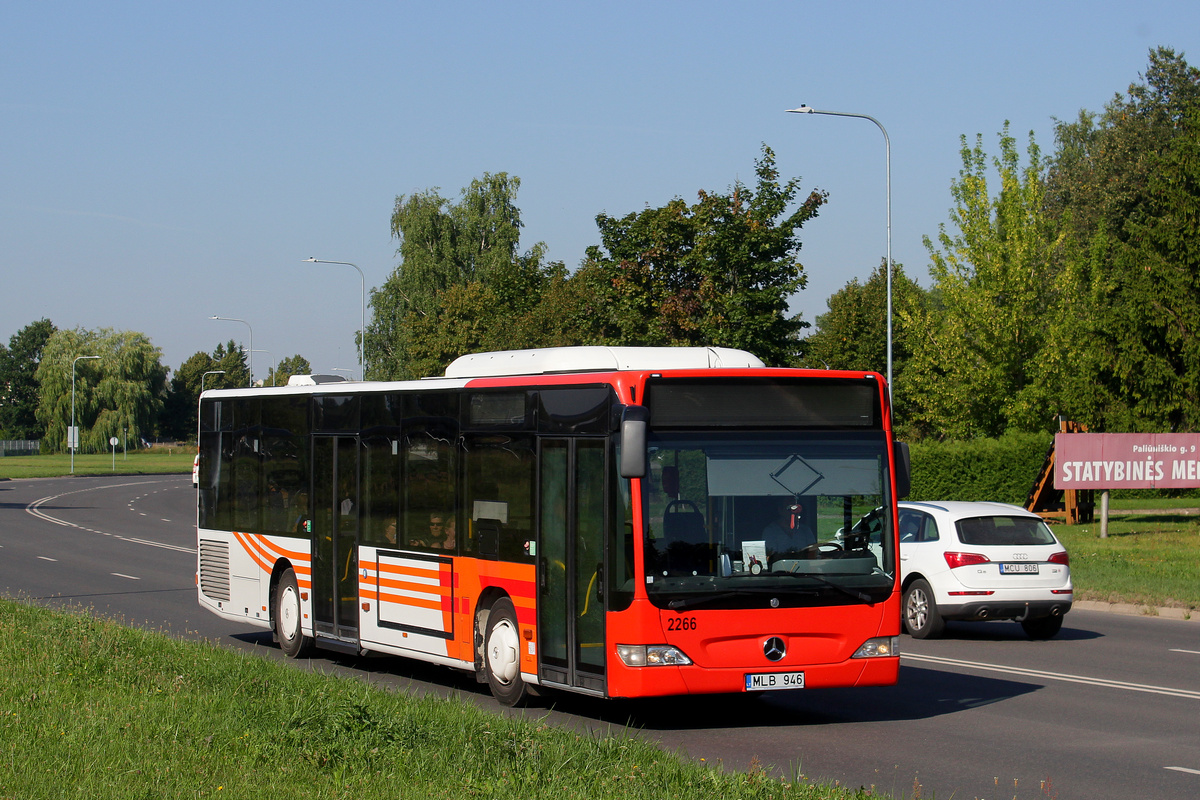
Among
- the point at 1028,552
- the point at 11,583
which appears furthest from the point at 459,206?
the point at 1028,552

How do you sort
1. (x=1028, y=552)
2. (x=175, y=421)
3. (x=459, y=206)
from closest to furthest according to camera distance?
(x=1028, y=552), (x=459, y=206), (x=175, y=421)

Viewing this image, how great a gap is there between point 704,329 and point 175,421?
156m

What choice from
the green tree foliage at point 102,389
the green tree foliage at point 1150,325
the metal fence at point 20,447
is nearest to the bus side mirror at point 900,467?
the green tree foliage at point 1150,325

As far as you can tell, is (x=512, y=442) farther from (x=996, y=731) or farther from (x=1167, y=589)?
(x=1167, y=589)

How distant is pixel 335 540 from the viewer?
541 inches

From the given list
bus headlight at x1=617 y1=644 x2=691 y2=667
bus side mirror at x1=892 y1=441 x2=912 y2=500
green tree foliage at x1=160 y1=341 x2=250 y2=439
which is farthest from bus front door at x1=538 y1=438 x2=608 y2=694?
green tree foliage at x1=160 y1=341 x2=250 y2=439

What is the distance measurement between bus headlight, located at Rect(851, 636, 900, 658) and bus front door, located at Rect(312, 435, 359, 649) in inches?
211

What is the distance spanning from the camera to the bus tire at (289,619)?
14.3 meters

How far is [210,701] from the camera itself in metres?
9.31

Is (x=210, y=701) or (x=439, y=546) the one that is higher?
(x=439, y=546)

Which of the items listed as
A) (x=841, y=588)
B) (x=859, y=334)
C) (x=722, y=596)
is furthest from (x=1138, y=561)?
(x=859, y=334)

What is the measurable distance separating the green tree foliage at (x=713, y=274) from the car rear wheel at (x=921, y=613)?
16.2 meters

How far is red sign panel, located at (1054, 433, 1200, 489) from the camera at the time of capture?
3098cm

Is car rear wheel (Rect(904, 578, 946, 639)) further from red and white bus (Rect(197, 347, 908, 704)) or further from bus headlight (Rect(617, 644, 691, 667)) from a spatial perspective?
bus headlight (Rect(617, 644, 691, 667))
